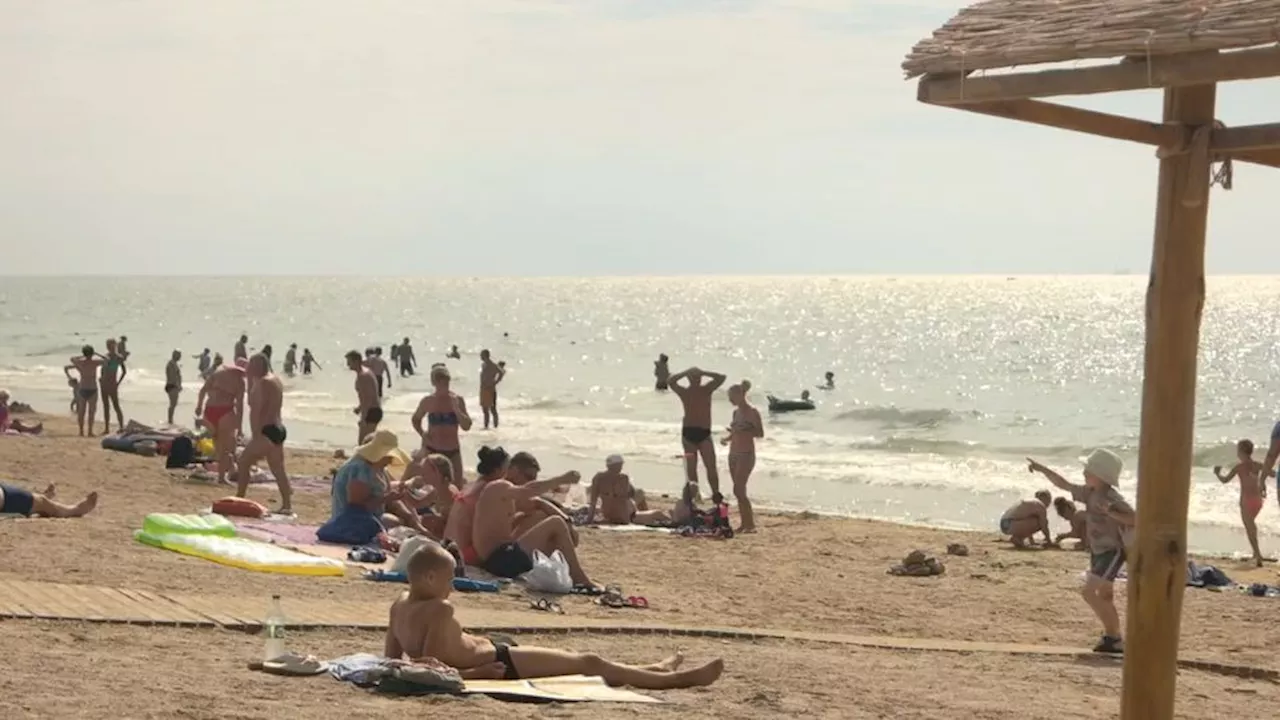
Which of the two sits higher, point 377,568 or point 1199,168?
point 1199,168

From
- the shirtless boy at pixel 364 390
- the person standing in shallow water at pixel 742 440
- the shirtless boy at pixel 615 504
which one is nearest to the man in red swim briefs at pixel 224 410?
the shirtless boy at pixel 364 390

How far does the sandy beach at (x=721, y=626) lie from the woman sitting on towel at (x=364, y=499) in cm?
141

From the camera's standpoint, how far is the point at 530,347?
8381 centimetres

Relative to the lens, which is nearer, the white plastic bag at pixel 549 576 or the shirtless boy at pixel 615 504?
the white plastic bag at pixel 549 576

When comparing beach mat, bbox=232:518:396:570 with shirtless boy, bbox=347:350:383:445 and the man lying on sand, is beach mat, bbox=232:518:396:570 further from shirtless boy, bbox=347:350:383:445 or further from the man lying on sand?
shirtless boy, bbox=347:350:383:445

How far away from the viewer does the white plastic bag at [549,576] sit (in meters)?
10.3

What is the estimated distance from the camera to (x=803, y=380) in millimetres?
63875

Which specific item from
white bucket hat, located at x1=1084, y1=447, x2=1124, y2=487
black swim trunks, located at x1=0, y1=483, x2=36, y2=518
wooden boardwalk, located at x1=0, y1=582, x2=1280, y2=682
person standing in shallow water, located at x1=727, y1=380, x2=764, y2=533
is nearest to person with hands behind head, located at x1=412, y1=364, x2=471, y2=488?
person standing in shallow water, located at x1=727, y1=380, x2=764, y2=533

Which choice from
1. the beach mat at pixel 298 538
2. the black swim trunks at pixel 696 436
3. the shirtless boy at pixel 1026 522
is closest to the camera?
the beach mat at pixel 298 538

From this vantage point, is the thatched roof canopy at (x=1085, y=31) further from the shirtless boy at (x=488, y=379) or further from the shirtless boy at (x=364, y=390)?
the shirtless boy at (x=488, y=379)

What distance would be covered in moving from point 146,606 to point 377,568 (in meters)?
2.42

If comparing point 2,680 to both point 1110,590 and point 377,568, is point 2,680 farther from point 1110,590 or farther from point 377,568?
point 1110,590

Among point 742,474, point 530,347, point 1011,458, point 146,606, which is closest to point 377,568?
point 146,606

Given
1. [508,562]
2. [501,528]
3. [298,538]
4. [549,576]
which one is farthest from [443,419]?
[549,576]
